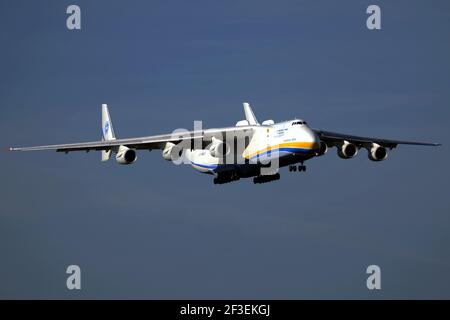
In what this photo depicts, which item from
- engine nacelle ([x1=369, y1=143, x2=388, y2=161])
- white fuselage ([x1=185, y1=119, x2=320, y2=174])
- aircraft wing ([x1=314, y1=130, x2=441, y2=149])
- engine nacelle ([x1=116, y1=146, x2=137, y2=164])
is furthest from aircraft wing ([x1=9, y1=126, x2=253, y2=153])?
engine nacelle ([x1=369, y1=143, x2=388, y2=161])

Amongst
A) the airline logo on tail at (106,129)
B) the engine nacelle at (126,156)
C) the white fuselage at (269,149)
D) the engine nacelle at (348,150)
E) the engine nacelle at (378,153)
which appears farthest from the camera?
the airline logo on tail at (106,129)

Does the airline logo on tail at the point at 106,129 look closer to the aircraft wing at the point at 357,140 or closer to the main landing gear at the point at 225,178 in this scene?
the main landing gear at the point at 225,178

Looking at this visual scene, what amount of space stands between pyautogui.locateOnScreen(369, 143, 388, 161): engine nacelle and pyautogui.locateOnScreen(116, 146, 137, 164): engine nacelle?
10.9 meters

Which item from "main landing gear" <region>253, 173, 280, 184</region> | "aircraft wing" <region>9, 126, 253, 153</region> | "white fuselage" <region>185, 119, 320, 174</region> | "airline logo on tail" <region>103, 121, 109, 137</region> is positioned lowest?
"main landing gear" <region>253, 173, 280, 184</region>

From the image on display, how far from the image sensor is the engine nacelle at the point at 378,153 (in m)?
36.8

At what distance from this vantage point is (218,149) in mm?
34125

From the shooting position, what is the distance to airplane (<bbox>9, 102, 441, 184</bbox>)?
31641 mm

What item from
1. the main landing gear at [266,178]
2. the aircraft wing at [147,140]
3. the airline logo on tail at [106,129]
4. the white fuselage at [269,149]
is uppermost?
the airline logo on tail at [106,129]

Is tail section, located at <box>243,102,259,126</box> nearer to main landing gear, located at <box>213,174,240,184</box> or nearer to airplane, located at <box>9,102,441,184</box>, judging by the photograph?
airplane, located at <box>9,102,441,184</box>

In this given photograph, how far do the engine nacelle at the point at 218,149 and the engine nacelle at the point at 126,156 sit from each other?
131 inches

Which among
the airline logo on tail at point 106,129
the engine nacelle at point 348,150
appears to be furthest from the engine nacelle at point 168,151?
the airline logo on tail at point 106,129
